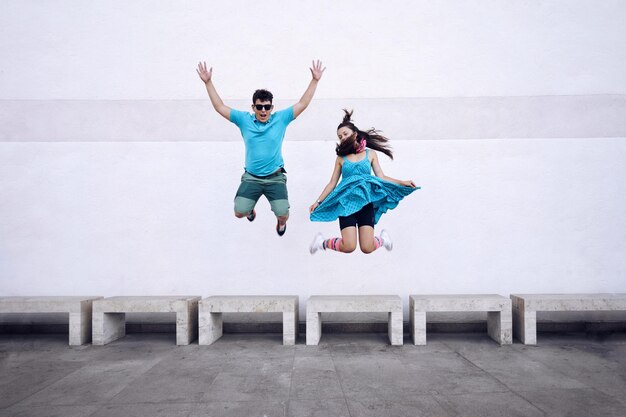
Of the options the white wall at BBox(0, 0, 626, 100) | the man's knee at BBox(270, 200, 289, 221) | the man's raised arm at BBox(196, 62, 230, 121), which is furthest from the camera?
the white wall at BBox(0, 0, 626, 100)

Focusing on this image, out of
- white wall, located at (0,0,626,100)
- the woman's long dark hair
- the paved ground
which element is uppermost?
white wall, located at (0,0,626,100)

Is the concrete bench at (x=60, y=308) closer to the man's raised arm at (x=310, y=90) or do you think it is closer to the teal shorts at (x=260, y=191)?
the teal shorts at (x=260, y=191)

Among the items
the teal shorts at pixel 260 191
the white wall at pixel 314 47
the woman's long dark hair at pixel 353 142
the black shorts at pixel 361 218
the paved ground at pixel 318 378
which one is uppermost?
the white wall at pixel 314 47

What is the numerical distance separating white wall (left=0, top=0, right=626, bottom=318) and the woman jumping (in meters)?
0.88

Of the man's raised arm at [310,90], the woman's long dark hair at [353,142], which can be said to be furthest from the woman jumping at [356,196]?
the man's raised arm at [310,90]

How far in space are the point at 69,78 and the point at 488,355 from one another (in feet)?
20.1

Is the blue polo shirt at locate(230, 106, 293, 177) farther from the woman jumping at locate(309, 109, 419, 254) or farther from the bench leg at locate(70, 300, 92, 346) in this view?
the bench leg at locate(70, 300, 92, 346)

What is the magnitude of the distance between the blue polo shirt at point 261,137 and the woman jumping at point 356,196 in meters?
0.60

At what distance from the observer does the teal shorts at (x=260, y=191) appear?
3609 mm

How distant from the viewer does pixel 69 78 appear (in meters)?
4.82

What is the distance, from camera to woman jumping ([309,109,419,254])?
11.6 feet

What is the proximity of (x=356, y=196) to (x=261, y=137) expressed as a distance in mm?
1124

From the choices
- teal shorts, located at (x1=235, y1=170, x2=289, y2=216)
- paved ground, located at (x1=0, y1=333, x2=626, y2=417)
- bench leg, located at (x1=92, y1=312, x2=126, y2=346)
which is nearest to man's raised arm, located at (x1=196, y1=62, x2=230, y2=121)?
teal shorts, located at (x1=235, y1=170, x2=289, y2=216)

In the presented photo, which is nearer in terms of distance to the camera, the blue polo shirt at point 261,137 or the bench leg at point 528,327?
the blue polo shirt at point 261,137
